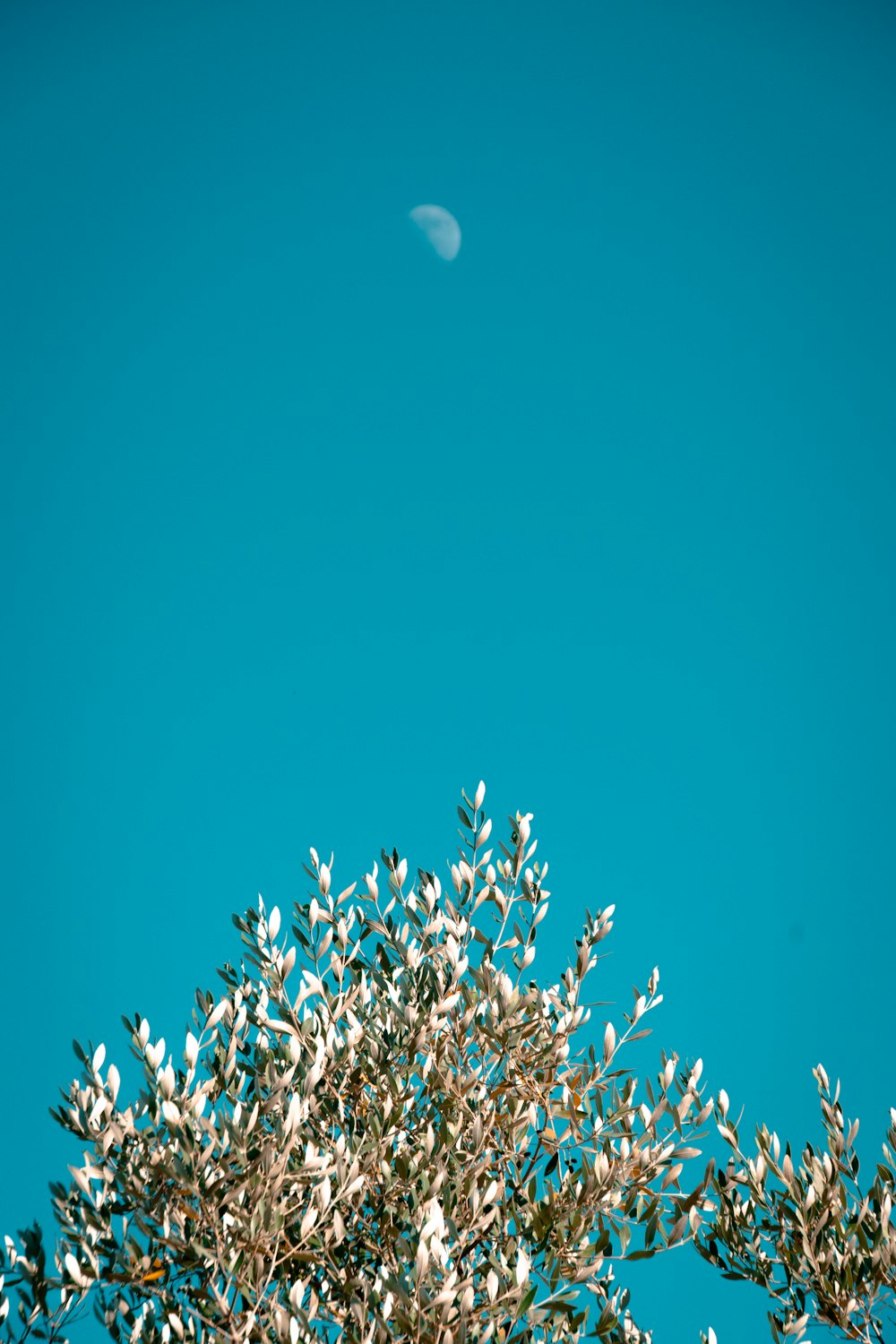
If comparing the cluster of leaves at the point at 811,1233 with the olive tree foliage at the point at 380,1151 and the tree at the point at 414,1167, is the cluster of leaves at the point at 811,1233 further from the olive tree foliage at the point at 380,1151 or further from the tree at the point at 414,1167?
the olive tree foliage at the point at 380,1151

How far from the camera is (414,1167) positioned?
4609 millimetres

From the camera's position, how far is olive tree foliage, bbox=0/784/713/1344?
13.9 feet

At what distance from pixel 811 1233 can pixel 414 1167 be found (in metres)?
2.17

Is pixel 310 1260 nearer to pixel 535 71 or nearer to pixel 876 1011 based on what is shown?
pixel 535 71

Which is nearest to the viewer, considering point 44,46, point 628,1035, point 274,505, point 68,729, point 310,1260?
point 310,1260

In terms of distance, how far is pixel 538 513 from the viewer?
2023 cm

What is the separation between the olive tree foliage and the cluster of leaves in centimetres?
63

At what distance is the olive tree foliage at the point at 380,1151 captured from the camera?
425cm

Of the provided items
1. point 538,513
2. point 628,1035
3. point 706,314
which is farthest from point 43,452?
point 628,1035

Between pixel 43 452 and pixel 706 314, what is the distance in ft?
40.4

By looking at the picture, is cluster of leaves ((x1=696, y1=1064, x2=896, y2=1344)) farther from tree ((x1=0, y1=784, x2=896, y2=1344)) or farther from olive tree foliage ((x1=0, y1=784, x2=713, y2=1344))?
olive tree foliage ((x1=0, y1=784, x2=713, y2=1344))

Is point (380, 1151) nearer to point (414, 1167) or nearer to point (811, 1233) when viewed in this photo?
point (414, 1167)

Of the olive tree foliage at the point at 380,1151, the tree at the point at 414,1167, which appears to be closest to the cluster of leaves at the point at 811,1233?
the tree at the point at 414,1167

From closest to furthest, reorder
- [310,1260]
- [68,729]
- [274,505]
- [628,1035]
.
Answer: [310,1260] → [628,1035] → [274,505] → [68,729]
